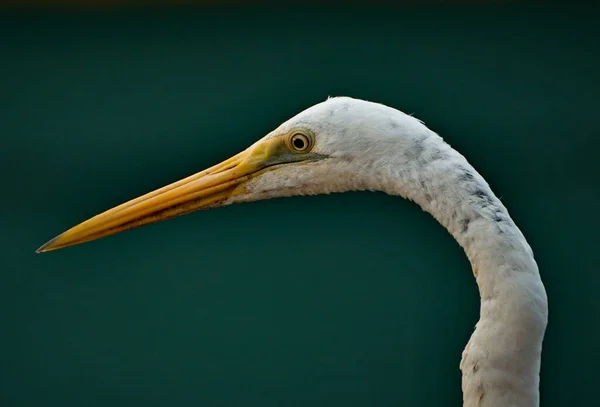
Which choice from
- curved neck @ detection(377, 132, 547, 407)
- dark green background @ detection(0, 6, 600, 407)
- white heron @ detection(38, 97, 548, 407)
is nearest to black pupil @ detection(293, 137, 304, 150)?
white heron @ detection(38, 97, 548, 407)

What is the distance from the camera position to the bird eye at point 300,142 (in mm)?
1198

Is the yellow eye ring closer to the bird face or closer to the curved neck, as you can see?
the bird face

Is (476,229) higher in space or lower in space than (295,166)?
lower

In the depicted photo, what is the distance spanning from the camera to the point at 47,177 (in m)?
2.40

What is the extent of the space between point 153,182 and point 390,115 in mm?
1268

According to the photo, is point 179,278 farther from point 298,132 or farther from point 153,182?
point 298,132

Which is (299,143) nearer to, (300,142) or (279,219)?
(300,142)

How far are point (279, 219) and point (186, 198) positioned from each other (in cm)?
100

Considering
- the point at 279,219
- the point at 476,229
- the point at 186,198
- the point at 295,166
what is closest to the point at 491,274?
the point at 476,229

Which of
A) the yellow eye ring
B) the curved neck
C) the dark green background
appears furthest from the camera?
the dark green background

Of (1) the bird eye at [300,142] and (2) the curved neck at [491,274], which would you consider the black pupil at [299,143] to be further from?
(2) the curved neck at [491,274]

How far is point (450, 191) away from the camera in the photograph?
1067 mm

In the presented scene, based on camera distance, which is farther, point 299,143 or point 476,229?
point 299,143

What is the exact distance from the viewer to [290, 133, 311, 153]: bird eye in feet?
3.93
